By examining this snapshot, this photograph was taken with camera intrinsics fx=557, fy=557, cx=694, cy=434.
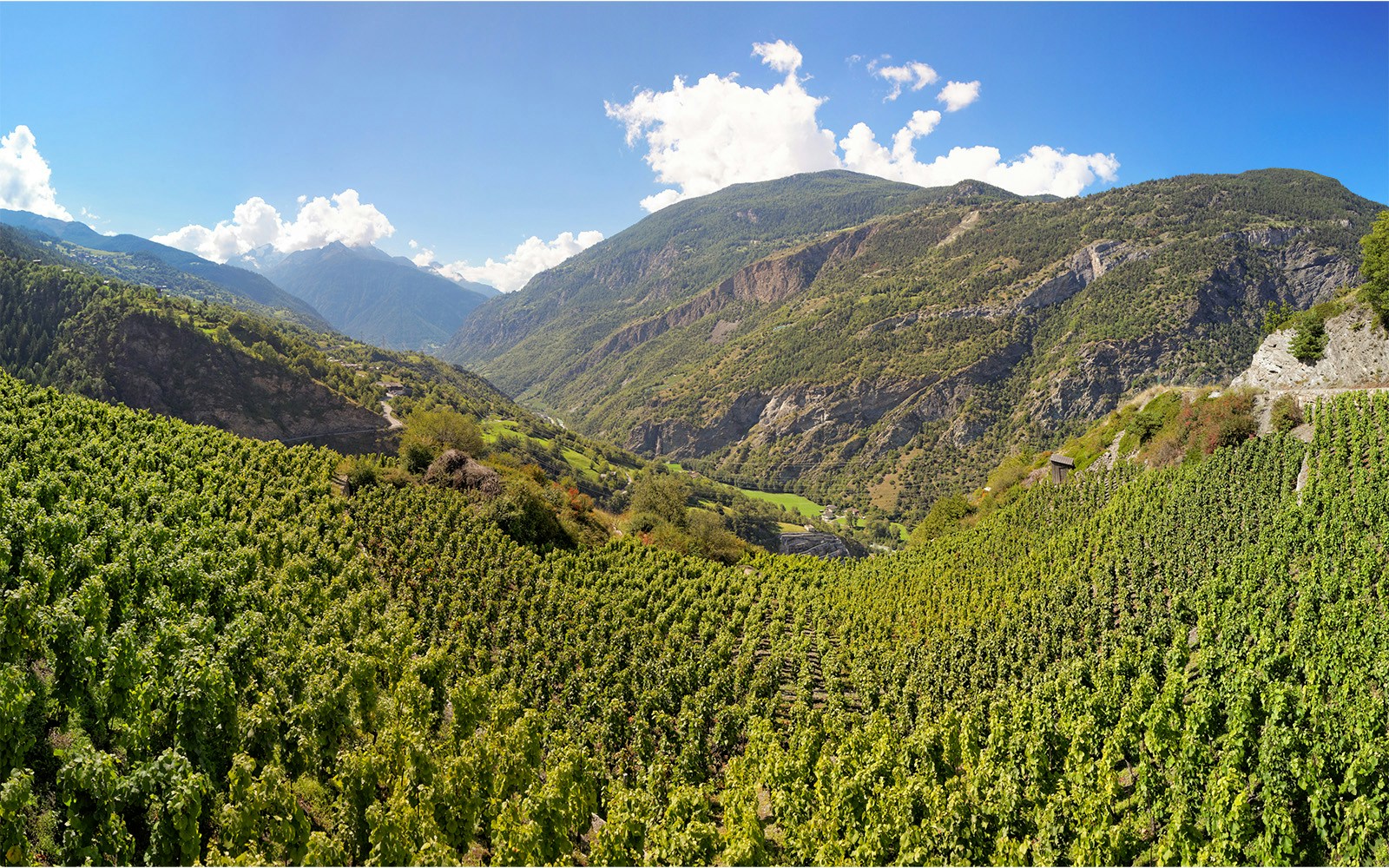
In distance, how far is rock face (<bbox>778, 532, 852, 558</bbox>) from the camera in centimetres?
14375

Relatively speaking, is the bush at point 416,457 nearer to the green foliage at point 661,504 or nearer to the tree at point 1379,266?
the green foliage at point 661,504

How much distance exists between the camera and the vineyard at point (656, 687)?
1698 centimetres

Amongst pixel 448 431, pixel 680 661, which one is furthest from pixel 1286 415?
pixel 448 431

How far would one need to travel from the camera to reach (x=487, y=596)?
4128cm

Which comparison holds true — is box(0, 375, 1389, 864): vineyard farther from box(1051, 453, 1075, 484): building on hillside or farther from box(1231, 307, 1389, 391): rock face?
box(1051, 453, 1075, 484): building on hillside

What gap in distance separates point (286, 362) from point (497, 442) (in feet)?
165

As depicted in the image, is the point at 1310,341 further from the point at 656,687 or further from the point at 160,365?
the point at 160,365

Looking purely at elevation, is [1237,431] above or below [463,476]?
above

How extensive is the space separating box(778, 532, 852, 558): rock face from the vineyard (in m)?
92.6

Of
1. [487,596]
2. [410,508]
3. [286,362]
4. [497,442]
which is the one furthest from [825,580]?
[286,362]

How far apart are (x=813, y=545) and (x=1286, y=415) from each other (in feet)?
335

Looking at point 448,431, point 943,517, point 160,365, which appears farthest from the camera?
point 160,365

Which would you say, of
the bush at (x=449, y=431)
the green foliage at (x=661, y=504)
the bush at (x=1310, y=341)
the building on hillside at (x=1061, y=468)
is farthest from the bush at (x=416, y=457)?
the bush at (x=1310, y=341)

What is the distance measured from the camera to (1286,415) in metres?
53.2
